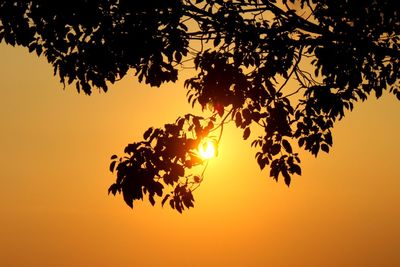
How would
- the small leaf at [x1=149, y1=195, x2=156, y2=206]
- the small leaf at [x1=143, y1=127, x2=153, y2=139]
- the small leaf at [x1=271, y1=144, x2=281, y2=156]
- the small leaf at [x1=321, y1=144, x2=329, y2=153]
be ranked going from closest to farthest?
the small leaf at [x1=149, y1=195, x2=156, y2=206] → the small leaf at [x1=143, y1=127, x2=153, y2=139] → the small leaf at [x1=271, y1=144, x2=281, y2=156] → the small leaf at [x1=321, y1=144, x2=329, y2=153]

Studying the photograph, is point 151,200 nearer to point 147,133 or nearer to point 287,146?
point 147,133

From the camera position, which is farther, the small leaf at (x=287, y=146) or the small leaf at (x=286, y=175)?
the small leaf at (x=286, y=175)

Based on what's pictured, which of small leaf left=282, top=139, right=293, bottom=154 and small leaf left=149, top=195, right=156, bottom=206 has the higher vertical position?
small leaf left=282, top=139, right=293, bottom=154

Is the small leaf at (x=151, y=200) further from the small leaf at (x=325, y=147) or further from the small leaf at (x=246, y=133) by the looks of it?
the small leaf at (x=325, y=147)

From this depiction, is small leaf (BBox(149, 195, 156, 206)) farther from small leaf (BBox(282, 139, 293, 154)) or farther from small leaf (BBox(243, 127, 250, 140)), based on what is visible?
small leaf (BBox(282, 139, 293, 154))

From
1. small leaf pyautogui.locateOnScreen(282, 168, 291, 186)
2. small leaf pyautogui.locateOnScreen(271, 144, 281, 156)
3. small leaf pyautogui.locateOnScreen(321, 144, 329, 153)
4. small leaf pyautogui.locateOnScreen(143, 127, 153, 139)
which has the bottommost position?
small leaf pyautogui.locateOnScreen(282, 168, 291, 186)

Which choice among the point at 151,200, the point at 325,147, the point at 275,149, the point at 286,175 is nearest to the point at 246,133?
the point at 275,149

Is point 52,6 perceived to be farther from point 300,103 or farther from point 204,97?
point 300,103

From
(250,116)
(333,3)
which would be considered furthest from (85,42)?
(333,3)

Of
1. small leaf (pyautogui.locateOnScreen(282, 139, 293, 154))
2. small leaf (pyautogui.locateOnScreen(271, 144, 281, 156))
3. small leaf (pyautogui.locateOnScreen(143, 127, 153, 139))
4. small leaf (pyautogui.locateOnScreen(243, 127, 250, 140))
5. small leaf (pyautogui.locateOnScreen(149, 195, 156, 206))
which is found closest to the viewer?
small leaf (pyautogui.locateOnScreen(149, 195, 156, 206))

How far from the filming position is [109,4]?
7.15 meters

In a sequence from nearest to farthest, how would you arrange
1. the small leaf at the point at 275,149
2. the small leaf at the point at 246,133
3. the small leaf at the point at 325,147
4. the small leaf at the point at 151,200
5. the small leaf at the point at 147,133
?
the small leaf at the point at 151,200 → the small leaf at the point at 147,133 → the small leaf at the point at 246,133 → the small leaf at the point at 275,149 → the small leaf at the point at 325,147

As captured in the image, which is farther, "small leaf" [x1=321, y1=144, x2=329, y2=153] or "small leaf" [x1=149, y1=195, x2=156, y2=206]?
"small leaf" [x1=321, y1=144, x2=329, y2=153]

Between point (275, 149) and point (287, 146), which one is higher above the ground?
point (275, 149)
